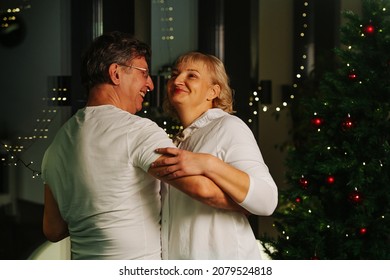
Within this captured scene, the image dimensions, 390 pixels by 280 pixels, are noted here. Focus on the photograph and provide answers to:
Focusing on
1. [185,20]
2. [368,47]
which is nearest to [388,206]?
[368,47]

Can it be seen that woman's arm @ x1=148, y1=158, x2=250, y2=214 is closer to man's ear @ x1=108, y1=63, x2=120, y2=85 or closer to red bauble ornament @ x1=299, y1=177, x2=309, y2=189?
man's ear @ x1=108, y1=63, x2=120, y2=85

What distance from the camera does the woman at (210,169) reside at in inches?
57.7

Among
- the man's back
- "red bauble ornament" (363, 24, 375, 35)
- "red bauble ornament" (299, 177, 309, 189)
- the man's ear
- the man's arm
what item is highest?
"red bauble ornament" (363, 24, 375, 35)

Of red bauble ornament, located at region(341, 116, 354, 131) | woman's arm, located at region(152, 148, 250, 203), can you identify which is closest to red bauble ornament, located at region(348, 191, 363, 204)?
red bauble ornament, located at region(341, 116, 354, 131)

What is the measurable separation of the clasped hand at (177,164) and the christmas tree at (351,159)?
3.48ft

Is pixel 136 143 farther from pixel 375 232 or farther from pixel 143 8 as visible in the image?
pixel 143 8

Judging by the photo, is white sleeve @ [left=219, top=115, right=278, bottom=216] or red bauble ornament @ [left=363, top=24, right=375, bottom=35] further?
red bauble ornament @ [left=363, top=24, right=375, bottom=35]

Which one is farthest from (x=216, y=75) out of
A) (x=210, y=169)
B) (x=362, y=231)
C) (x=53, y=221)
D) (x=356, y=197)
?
(x=362, y=231)

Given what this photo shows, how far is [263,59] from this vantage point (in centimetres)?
Result: 485

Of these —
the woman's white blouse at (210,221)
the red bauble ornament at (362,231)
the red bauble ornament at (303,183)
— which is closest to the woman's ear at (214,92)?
the woman's white blouse at (210,221)

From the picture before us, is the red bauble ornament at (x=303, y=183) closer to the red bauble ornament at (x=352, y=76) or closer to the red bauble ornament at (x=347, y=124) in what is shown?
the red bauble ornament at (x=347, y=124)

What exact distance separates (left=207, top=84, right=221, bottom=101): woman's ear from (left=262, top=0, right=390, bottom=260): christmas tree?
0.72 metres

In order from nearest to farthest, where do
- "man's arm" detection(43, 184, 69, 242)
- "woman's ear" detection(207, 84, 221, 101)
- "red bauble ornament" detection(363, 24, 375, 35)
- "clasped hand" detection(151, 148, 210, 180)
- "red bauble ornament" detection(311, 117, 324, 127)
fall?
1. "clasped hand" detection(151, 148, 210, 180)
2. "man's arm" detection(43, 184, 69, 242)
3. "woman's ear" detection(207, 84, 221, 101)
4. "red bauble ornament" detection(363, 24, 375, 35)
5. "red bauble ornament" detection(311, 117, 324, 127)

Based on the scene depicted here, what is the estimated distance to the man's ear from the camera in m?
1.57
